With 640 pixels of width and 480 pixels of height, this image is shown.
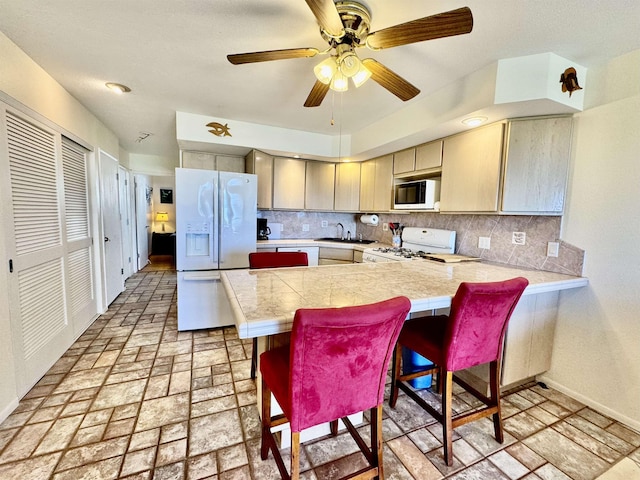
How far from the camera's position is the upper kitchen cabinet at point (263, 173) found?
3576 mm

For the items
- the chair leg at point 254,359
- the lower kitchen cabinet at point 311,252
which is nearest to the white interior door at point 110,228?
the lower kitchen cabinet at point 311,252

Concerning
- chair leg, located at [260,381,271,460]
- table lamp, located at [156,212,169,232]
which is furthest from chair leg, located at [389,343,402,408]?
table lamp, located at [156,212,169,232]

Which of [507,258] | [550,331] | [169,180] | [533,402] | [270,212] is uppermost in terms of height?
[169,180]

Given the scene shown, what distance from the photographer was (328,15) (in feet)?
3.90

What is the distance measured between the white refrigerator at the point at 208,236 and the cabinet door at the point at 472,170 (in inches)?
81.7

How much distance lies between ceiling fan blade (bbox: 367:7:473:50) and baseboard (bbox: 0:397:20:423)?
9.92 ft

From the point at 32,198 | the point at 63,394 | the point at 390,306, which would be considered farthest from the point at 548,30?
the point at 63,394

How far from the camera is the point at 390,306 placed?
101 cm

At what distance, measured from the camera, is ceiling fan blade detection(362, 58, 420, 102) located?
5.08 feet

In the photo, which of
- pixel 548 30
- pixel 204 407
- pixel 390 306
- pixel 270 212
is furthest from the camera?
pixel 270 212

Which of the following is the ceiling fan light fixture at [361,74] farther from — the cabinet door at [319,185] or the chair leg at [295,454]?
the cabinet door at [319,185]

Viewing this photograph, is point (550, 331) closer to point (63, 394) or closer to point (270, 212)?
point (270, 212)

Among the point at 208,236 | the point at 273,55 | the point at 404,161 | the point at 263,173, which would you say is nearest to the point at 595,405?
the point at 404,161

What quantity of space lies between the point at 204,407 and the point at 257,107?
2661mm
